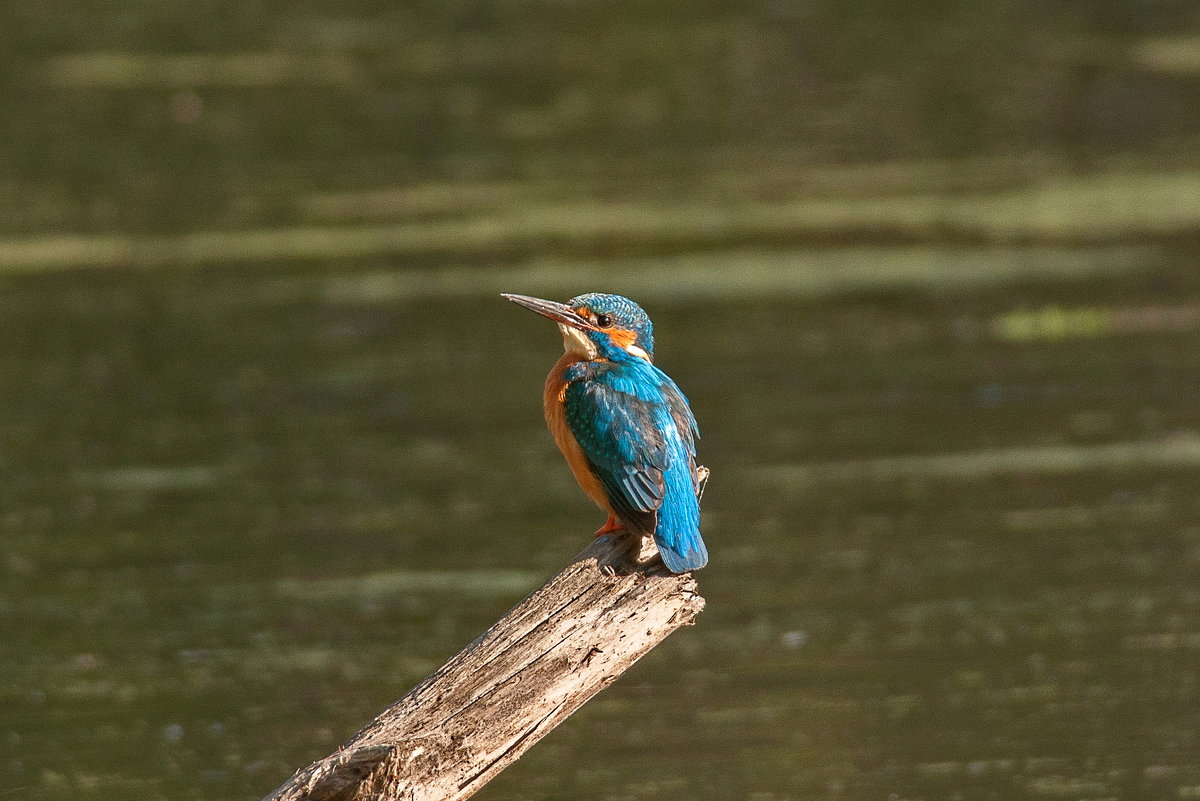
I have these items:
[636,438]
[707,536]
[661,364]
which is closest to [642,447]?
[636,438]

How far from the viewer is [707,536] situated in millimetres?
7652

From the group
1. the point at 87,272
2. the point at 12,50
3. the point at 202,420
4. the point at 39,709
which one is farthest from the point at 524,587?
the point at 12,50

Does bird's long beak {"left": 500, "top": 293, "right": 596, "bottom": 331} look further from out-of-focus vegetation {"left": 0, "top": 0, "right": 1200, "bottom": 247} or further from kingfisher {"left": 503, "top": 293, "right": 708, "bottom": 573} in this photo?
out-of-focus vegetation {"left": 0, "top": 0, "right": 1200, "bottom": 247}

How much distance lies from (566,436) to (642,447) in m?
0.35

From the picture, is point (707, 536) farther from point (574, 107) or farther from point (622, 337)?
point (574, 107)

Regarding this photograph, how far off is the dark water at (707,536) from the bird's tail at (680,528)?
A: 4.43ft

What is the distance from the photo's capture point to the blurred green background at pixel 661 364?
20.3ft

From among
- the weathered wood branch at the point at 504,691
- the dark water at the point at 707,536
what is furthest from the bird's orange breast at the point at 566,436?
the dark water at the point at 707,536

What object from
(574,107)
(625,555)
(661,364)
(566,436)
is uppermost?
(574,107)

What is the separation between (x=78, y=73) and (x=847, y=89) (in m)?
6.56

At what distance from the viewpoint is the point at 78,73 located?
17.0m

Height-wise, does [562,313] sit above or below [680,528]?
above

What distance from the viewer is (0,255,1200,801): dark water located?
5969mm

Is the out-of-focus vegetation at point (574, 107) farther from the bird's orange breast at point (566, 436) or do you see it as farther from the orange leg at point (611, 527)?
the orange leg at point (611, 527)
